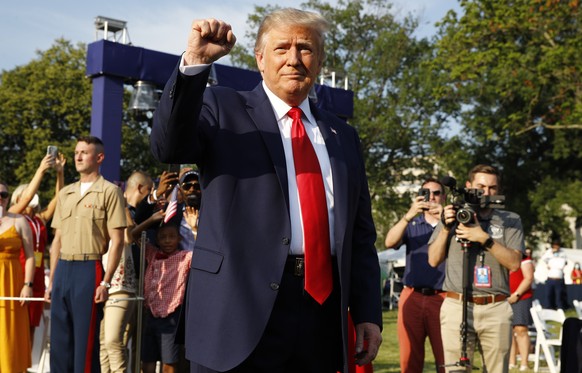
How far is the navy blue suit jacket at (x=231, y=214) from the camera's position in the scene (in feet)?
8.41

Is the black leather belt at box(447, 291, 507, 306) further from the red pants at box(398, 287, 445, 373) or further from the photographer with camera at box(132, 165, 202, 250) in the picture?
the photographer with camera at box(132, 165, 202, 250)

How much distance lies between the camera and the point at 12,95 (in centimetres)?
3700

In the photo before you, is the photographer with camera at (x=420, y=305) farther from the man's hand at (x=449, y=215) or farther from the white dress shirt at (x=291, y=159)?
the white dress shirt at (x=291, y=159)

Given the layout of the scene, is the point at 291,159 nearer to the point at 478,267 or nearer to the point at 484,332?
the point at 478,267

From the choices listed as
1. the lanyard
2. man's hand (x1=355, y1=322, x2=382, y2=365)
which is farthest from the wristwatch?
the lanyard

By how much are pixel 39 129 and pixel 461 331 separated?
33.3 meters

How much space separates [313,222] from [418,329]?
4639 millimetres

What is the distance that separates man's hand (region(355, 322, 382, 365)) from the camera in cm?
296

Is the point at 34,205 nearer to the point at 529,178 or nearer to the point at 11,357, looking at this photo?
the point at 11,357

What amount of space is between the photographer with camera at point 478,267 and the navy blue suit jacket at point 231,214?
322 cm

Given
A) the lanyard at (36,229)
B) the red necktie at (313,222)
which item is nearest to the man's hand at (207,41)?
the red necktie at (313,222)

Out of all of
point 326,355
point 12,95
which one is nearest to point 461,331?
point 326,355

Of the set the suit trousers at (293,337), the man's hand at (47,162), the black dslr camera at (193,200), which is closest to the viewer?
the suit trousers at (293,337)

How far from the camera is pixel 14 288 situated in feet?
25.0
